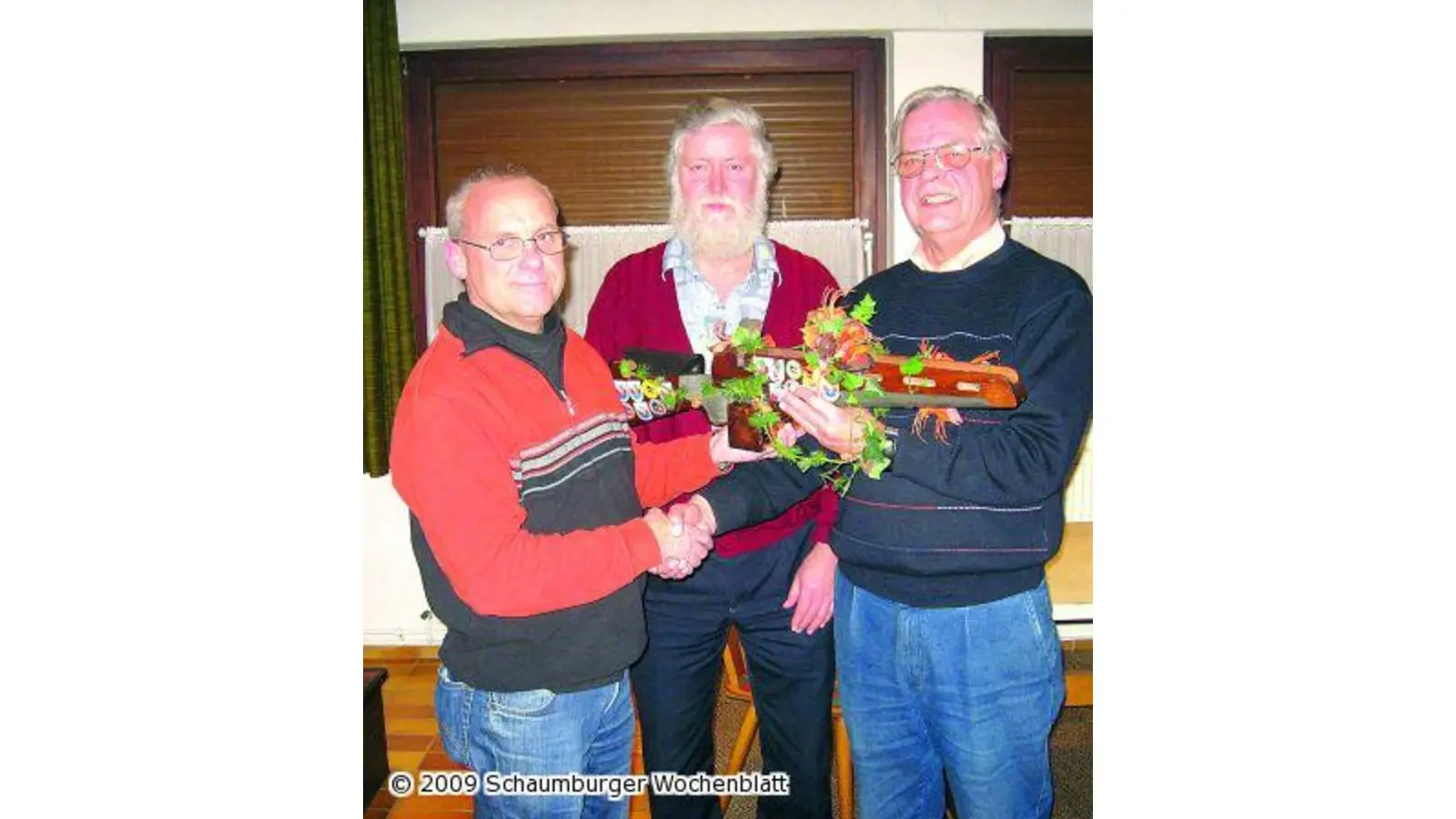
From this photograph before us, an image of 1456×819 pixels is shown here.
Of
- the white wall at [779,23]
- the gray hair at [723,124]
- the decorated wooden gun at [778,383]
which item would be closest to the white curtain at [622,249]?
the white wall at [779,23]

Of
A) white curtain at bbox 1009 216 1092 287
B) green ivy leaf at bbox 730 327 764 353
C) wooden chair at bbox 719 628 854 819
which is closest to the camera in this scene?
green ivy leaf at bbox 730 327 764 353

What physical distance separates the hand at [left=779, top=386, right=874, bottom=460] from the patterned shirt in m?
0.57

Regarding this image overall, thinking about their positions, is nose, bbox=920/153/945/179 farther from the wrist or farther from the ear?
the ear

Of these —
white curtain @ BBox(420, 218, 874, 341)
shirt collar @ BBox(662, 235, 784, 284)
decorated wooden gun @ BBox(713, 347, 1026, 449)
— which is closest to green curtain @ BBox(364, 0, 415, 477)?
white curtain @ BBox(420, 218, 874, 341)

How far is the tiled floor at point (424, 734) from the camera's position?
3107 millimetres

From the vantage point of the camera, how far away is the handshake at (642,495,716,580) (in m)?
1.71

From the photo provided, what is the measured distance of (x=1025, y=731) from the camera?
5.72 ft

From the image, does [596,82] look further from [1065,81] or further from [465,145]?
[1065,81]

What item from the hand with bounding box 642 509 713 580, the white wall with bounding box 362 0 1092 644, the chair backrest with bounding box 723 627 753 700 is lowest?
the chair backrest with bounding box 723 627 753 700

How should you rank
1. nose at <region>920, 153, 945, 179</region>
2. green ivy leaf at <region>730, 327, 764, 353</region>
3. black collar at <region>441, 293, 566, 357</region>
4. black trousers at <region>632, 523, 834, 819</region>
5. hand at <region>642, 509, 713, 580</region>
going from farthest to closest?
black trousers at <region>632, 523, 834, 819</region>
green ivy leaf at <region>730, 327, 764, 353</region>
nose at <region>920, 153, 945, 179</region>
hand at <region>642, 509, 713, 580</region>
black collar at <region>441, 293, 566, 357</region>

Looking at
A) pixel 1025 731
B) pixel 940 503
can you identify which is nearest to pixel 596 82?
pixel 940 503
